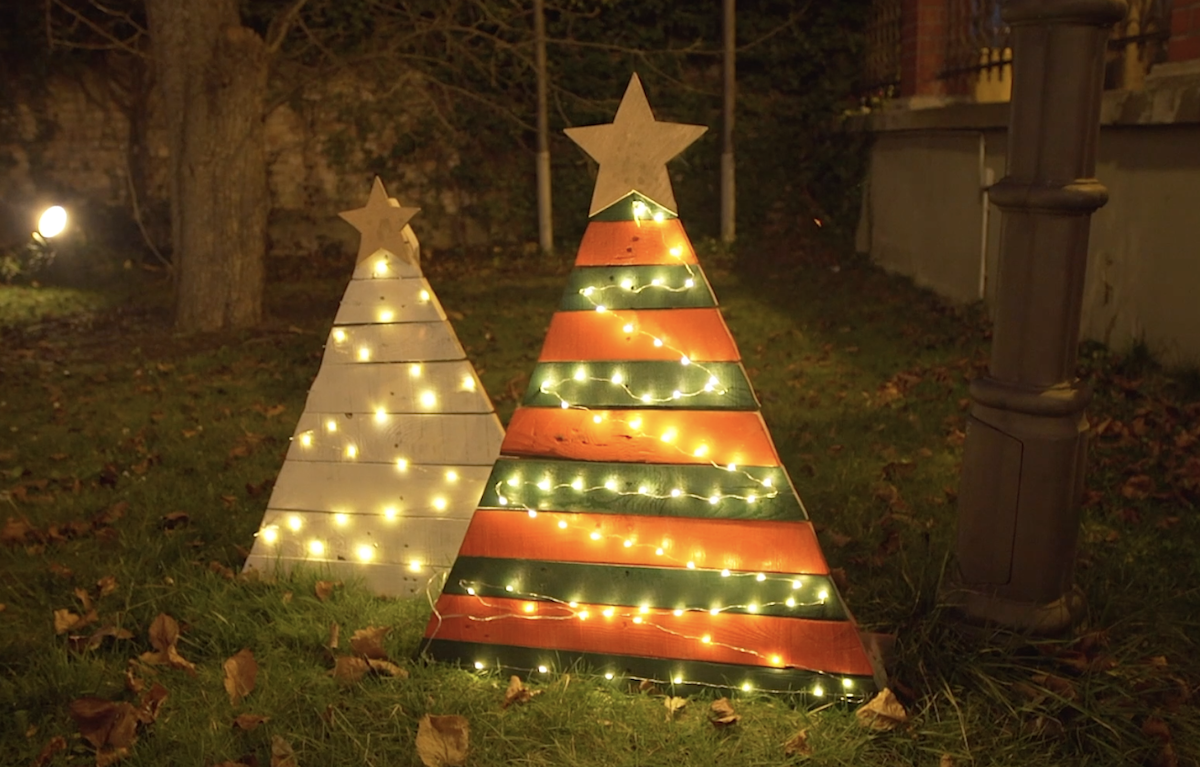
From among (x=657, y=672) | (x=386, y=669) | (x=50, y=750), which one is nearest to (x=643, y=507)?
(x=657, y=672)

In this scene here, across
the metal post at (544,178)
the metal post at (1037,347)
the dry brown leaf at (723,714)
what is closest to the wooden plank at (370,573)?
the dry brown leaf at (723,714)

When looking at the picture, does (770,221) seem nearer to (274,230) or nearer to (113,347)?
(274,230)

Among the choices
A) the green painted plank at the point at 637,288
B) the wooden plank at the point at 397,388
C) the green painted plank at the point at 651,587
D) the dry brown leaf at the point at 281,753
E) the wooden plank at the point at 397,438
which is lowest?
the dry brown leaf at the point at 281,753

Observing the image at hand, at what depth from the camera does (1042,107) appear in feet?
7.97

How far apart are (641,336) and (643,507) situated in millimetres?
467

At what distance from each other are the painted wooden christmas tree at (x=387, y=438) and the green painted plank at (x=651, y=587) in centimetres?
45

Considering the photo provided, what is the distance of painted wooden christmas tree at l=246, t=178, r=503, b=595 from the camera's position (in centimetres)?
323

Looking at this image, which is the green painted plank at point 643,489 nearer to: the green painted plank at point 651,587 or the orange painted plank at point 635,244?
the green painted plank at point 651,587

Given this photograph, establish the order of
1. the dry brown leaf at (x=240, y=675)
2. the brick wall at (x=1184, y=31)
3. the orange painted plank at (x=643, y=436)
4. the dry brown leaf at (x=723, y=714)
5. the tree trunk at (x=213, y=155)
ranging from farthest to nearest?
the tree trunk at (x=213, y=155) < the brick wall at (x=1184, y=31) < the dry brown leaf at (x=240, y=675) < the orange painted plank at (x=643, y=436) < the dry brown leaf at (x=723, y=714)

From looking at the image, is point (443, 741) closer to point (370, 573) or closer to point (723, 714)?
point (723, 714)

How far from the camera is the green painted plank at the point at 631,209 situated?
269cm

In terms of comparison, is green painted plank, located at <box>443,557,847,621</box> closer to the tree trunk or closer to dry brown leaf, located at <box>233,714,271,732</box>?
dry brown leaf, located at <box>233,714,271,732</box>

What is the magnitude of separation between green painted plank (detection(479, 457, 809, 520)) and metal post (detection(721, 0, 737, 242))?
9791 millimetres

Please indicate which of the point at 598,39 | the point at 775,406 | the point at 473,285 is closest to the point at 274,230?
the point at 473,285
